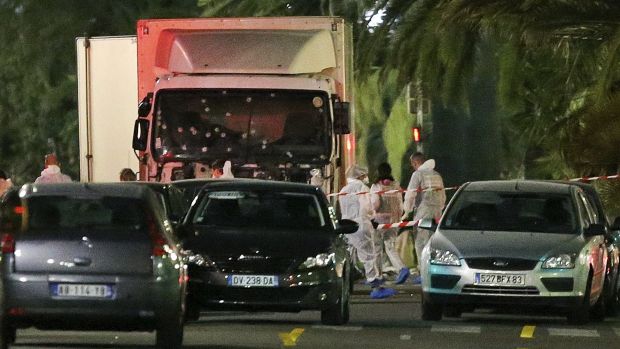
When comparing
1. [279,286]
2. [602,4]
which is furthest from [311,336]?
[602,4]

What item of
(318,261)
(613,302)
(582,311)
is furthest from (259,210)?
(613,302)

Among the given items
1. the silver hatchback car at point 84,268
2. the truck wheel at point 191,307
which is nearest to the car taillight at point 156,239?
the silver hatchback car at point 84,268

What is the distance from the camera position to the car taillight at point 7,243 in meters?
14.6

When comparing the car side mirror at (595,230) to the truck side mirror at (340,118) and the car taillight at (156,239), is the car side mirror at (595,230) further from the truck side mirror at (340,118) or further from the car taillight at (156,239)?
the car taillight at (156,239)

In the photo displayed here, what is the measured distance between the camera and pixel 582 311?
1886 cm

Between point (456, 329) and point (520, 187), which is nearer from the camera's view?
point (456, 329)

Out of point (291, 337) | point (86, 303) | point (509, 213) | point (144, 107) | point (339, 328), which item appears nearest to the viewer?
point (86, 303)

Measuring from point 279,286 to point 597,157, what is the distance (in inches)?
367

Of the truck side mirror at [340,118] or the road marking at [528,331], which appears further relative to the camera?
the truck side mirror at [340,118]

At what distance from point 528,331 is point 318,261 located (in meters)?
2.12

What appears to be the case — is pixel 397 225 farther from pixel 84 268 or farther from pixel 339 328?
pixel 84 268

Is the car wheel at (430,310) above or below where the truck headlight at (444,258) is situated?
below

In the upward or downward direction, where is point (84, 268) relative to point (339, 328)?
upward

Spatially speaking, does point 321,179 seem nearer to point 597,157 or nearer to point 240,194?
point 597,157
